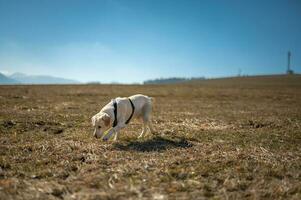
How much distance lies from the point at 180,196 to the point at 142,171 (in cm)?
165

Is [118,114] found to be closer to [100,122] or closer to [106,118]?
[106,118]

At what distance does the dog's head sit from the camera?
32.7 feet

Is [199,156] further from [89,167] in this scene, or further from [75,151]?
[75,151]

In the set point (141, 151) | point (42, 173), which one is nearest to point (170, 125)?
point (141, 151)

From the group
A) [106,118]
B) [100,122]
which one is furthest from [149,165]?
[100,122]

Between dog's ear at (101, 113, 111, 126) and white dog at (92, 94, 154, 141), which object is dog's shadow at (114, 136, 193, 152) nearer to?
white dog at (92, 94, 154, 141)

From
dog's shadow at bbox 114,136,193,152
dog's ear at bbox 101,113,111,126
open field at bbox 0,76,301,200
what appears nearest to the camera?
open field at bbox 0,76,301,200

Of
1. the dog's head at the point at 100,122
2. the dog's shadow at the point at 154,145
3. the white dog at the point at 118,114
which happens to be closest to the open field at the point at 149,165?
the dog's shadow at the point at 154,145

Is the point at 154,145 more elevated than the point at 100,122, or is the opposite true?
the point at 100,122

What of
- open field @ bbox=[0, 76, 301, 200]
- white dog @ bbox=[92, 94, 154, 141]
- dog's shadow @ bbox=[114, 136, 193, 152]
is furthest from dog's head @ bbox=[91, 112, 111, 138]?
dog's shadow @ bbox=[114, 136, 193, 152]

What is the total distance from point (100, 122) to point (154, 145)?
2.34 m

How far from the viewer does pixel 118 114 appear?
10.8 metres

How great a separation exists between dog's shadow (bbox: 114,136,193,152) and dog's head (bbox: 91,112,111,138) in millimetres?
833

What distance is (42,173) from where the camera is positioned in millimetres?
6711
